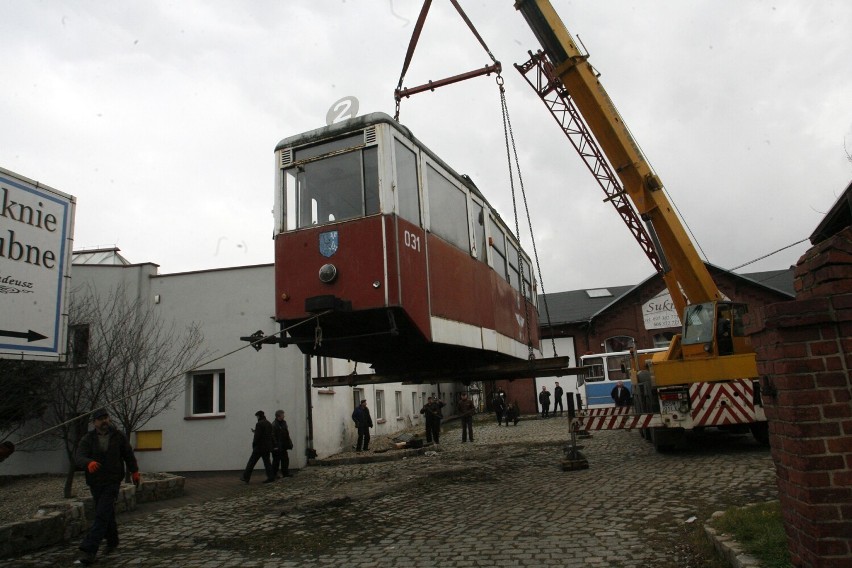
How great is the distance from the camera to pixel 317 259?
6.34 m

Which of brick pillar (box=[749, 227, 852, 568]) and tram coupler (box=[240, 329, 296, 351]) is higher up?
tram coupler (box=[240, 329, 296, 351])

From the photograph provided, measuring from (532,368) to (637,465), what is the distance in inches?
131

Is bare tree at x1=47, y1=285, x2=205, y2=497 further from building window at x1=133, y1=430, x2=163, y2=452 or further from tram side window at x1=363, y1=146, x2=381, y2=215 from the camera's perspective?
tram side window at x1=363, y1=146, x2=381, y2=215

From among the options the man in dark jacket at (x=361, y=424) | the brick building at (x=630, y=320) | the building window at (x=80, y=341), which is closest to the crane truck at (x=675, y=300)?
the man in dark jacket at (x=361, y=424)

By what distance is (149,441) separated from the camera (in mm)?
14672

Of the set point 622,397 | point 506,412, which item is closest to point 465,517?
point 622,397

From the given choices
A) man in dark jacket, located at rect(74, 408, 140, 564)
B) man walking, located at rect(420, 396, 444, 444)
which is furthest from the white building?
man in dark jacket, located at rect(74, 408, 140, 564)

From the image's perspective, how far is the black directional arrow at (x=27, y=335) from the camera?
448cm

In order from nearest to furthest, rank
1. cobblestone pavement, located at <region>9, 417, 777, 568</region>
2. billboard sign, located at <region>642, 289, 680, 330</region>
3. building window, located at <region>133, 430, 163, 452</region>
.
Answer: cobblestone pavement, located at <region>9, 417, 777, 568</region> → building window, located at <region>133, 430, 163, 452</region> → billboard sign, located at <region>642, 289, 680, 330</region>

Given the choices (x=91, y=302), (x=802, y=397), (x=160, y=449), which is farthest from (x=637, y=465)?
(x=91, y=302)

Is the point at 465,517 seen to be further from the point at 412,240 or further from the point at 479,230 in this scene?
the point at 479,230

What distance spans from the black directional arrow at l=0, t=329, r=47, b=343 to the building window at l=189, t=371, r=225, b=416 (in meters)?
10.3

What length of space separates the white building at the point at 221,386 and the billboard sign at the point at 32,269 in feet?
29.8

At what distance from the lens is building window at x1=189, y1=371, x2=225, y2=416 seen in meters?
14.6
